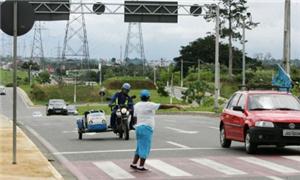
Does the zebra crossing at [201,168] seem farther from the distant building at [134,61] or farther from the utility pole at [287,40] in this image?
the distant building at [134,61]

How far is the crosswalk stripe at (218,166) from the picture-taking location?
14.2m

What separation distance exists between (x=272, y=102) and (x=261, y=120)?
58.5 inches

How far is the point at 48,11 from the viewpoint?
4953cm

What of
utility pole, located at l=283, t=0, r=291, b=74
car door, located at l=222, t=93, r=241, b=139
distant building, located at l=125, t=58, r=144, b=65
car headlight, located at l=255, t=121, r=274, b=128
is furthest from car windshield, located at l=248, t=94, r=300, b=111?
→ distant building, located at l=125, t=58, r=144, b=65

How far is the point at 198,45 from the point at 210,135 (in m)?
120

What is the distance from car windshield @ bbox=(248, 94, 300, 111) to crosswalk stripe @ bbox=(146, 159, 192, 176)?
3517mm

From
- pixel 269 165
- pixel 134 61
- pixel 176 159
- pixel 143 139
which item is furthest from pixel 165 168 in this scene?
pixel 134 61

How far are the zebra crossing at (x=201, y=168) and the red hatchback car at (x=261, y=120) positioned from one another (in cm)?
55

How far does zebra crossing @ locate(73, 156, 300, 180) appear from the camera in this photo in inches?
543

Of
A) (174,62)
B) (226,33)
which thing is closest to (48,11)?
(226,33)

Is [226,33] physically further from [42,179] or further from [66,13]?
[42,179]

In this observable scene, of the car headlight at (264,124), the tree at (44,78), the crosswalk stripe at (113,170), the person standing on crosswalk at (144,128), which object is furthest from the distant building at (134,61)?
the person standing on crosswalk at (144,128)

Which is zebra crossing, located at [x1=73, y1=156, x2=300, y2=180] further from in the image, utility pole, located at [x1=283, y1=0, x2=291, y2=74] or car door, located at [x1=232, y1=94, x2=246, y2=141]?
utility pole, located at [x1=283, y1=0, x2=291, y2=74]

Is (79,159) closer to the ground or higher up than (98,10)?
closer to the ground
